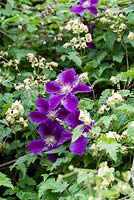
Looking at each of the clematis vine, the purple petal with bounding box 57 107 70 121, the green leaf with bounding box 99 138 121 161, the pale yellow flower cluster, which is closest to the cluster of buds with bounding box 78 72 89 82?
the clematis vine

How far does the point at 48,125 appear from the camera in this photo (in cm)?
183

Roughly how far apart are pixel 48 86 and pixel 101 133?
317mm

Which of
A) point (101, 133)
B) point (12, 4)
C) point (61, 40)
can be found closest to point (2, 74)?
point (61, 40)

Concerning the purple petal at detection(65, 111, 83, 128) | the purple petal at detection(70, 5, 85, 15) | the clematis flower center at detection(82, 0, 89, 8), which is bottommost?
the purple petal at detection(65, 111, 83, 128)

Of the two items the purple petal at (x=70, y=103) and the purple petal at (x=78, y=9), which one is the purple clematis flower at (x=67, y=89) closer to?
the purple petal at (x=70, y=103)

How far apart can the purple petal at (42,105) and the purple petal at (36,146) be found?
11cm

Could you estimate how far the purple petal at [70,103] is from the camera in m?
1.74

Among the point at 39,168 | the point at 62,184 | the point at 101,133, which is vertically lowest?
the point at 39,168

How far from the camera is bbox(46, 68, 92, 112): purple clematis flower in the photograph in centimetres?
176

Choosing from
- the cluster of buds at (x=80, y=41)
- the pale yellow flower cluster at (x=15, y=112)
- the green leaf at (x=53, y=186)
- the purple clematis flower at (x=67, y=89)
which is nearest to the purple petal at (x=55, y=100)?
the purple clematis flower at (x=67, y=89)

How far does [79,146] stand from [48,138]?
227mm

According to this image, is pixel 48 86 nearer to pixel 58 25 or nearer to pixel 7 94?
pixel 7 94

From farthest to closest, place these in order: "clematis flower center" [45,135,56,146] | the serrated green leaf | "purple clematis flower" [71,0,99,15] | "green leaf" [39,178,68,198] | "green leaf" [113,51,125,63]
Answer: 1. "purple clematis flower" [71,0,99,15]
2. "green leaf" [113,51,125,63]
3. "clematis flower center" [45,135,56,146]
4. "green leaf" [39,178,68,198]
5. the serrated green leaf

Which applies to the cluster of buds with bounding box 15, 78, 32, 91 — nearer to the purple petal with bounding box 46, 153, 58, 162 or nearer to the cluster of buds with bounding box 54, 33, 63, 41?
the purple petal with bounding box 46, 153, 58, 162
